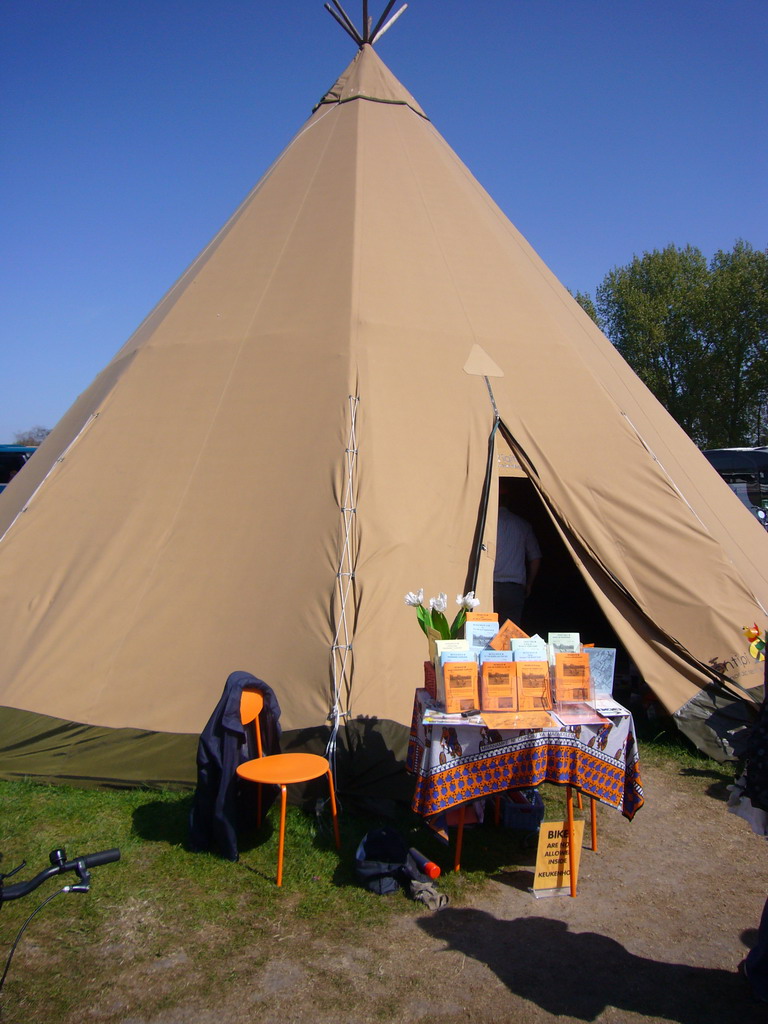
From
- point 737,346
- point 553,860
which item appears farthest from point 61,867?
point 737,346

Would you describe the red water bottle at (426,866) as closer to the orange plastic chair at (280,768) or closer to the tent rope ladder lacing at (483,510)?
the orange plastic chair at (280,768)

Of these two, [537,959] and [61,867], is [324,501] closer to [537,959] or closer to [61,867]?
[537,959]

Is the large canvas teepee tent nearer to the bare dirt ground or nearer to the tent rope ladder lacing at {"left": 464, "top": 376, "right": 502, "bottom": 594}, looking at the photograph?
the tent rope ladder lacing at {"left": 464, "top": 376, "right": 502, "bottom": 594}

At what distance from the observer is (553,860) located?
387cm

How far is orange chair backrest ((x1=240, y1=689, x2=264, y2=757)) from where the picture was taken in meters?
4.19

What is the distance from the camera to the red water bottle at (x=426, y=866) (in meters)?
3.85

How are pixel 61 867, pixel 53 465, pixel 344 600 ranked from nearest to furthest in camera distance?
pixel 61 867 < pixel 344 600 < pixel 53 465

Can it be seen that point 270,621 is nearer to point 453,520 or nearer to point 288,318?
point 453,520

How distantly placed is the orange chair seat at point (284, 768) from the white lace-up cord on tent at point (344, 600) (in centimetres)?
41

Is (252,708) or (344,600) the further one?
(344,600)

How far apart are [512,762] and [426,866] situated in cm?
66

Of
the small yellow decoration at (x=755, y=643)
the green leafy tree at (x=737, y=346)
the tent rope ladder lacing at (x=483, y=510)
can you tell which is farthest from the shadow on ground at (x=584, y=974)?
the green leafy tree at (x=737, y=346)

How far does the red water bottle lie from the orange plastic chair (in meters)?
0.50

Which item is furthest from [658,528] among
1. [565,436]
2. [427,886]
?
[427,886]
